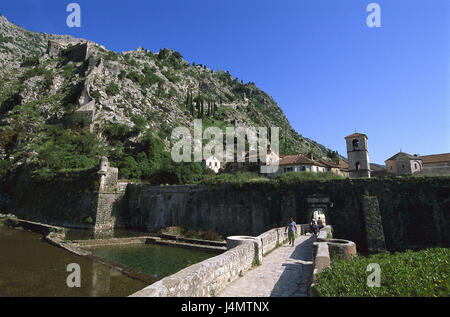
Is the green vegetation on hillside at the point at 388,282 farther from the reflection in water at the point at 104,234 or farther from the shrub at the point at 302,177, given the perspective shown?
the reflection in water at the point at 104,234

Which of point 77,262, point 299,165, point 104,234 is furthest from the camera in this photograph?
point 299,165

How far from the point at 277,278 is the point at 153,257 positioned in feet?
36.8

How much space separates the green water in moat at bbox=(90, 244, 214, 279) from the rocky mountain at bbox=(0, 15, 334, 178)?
25457 mm

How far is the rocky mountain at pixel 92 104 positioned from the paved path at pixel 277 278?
38.0m

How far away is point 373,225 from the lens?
1758cm

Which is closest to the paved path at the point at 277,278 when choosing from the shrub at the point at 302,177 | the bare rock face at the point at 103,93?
the shrub at the point at 302,177

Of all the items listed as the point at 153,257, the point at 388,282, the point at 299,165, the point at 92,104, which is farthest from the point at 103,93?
the point at 388,282

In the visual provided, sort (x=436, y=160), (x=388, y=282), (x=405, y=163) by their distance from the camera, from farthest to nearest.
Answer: (x=405, y=163)
(x=436, y=160)
(x=388, y=282)

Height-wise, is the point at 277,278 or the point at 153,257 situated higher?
the point at 277,278

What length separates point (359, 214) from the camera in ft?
61.3

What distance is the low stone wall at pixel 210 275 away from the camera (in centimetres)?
467

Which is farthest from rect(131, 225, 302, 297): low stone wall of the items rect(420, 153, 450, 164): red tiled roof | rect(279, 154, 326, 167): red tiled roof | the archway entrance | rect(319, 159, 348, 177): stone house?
rect(420, 153, 450, 164): red tiled roof

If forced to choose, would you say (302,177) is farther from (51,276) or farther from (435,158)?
(435,158)

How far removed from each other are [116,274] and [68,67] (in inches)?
2887
